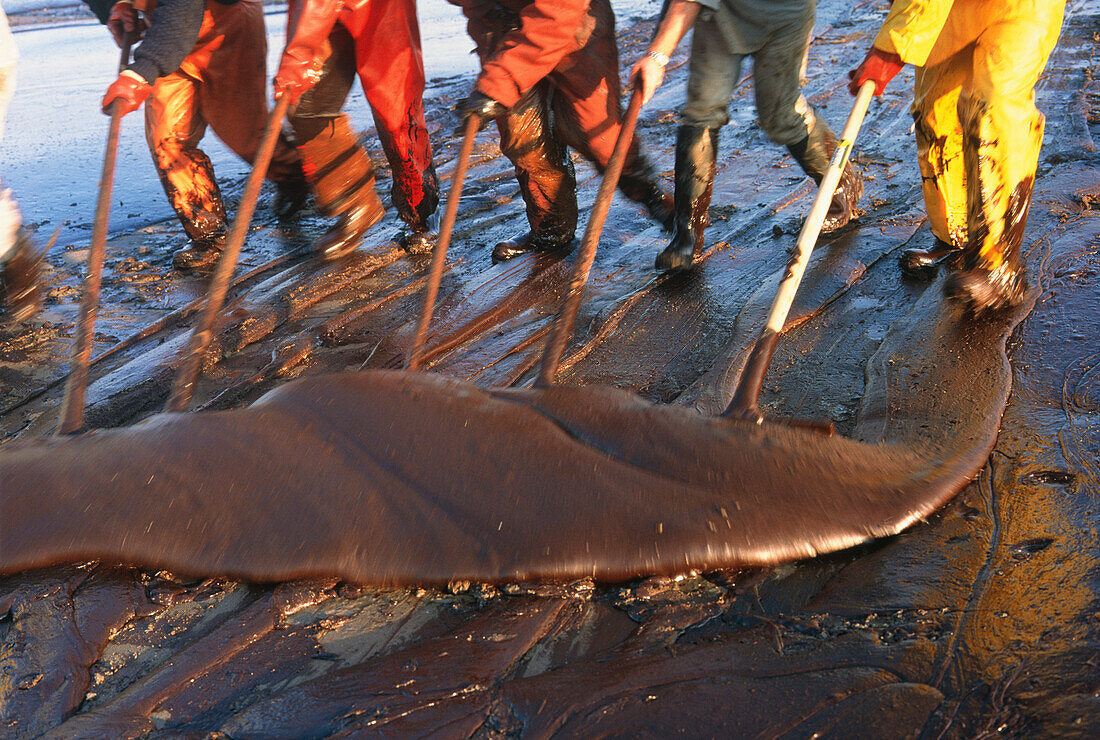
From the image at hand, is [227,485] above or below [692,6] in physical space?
below

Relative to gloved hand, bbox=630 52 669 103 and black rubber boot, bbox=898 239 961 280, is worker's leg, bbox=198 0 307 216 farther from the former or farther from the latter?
black rubber boot, bbox=898 239 961 280

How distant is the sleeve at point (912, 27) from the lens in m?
2.65

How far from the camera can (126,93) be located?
10.1 feet

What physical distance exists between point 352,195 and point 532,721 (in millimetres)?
3122

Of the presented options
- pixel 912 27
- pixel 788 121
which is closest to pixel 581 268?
Answer: pixel 912 27

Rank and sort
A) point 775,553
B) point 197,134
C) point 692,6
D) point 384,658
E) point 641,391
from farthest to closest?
point 197,134 → point 692,6 → point 641,391 → point 775,553 → point 384,658

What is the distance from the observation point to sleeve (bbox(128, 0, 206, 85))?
128 inches

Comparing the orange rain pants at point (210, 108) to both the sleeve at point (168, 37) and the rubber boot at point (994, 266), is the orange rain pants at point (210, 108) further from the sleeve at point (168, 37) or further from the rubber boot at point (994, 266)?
Answer: the rubber boot at point (994, 266)

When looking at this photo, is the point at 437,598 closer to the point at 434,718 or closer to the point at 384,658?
the point at 384,658

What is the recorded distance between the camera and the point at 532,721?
150 centimetres

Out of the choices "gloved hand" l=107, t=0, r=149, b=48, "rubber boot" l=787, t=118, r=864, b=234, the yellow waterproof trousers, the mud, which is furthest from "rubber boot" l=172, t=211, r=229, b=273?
the yellow waterproof trousers

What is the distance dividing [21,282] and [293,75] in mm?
1581

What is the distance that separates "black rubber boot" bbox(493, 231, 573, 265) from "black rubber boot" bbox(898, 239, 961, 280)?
1502 mm

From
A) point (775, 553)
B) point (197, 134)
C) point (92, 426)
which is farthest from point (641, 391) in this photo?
point (197, 134)
